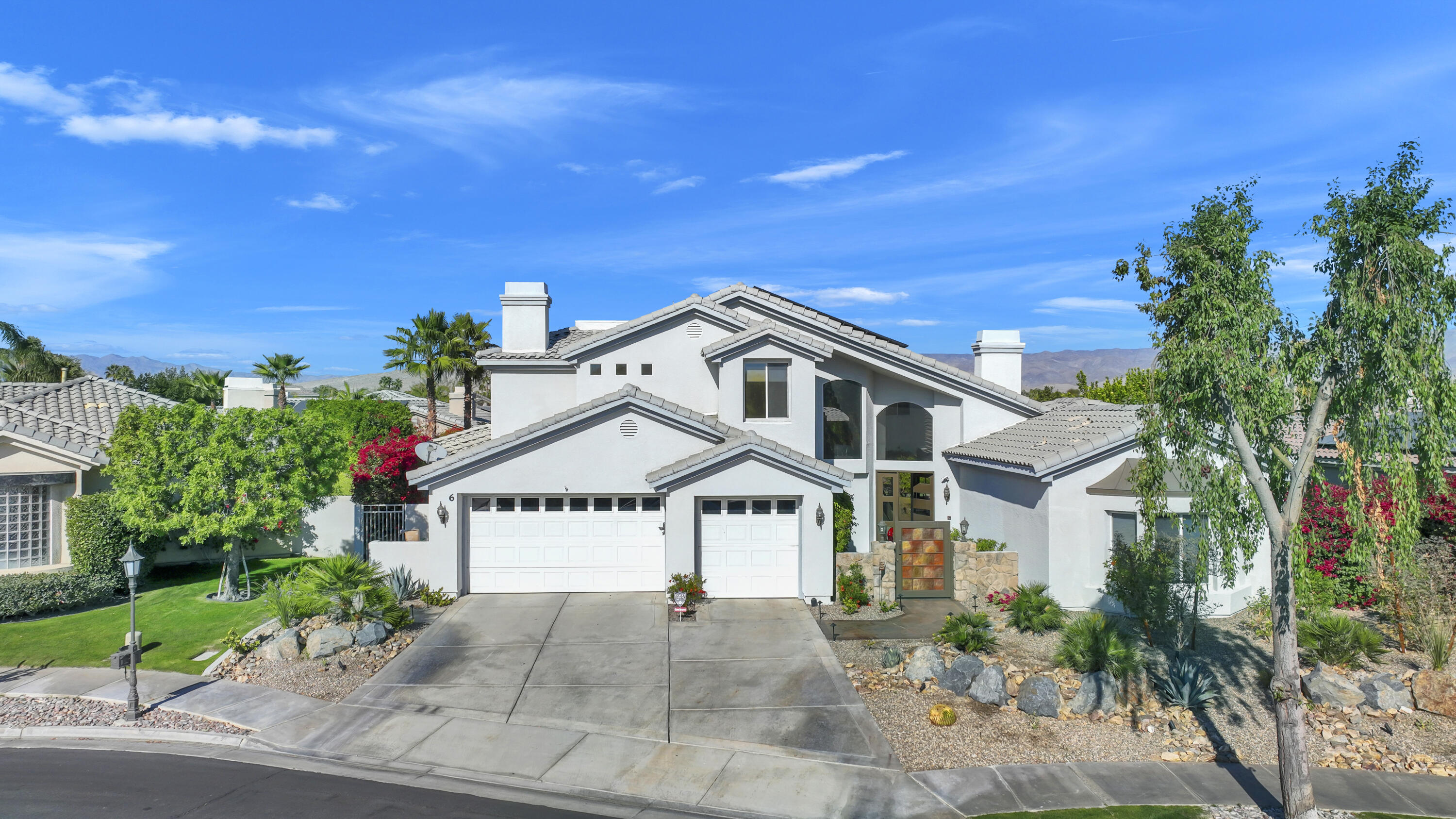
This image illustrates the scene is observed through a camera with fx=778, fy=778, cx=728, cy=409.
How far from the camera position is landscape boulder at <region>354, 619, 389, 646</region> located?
556 inches

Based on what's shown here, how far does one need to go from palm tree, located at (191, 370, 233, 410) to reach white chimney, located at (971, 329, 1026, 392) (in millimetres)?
37227

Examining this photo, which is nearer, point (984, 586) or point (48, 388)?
point (984, 586)

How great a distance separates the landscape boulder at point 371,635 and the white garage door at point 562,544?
→ 127 inches

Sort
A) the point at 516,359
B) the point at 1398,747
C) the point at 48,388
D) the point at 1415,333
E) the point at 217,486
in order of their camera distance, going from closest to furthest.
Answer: the point at 1415,333
the point at 1398,747
the point at 217,486
the point at 516,359
the point at 48,388

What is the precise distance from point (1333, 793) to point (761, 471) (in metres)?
10.6

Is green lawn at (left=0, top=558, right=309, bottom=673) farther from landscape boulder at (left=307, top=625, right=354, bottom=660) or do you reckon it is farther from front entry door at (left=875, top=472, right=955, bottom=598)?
front entry door at (left=875, top=472, right=955, bottom=598)

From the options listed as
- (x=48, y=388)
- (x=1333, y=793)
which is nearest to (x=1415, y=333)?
(x=1333, y=793)

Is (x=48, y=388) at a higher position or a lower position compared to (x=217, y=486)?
higher

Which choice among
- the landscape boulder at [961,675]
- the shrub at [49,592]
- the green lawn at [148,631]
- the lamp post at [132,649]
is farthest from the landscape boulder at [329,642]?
the landscape boulder at [961,675]

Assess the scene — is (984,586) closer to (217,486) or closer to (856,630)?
(856,630)

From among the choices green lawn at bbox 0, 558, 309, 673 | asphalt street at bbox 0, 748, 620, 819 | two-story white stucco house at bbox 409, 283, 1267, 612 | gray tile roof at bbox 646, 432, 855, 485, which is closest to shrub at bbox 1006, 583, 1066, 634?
two-story white stucco house at bbox 409, 283, 1267, 612

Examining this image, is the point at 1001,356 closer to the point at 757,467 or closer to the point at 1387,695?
the point at 757,467

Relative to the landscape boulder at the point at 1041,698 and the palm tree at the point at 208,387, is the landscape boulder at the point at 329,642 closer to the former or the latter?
the landscape boulder at the point at 1041,698

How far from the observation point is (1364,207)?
8156mm
